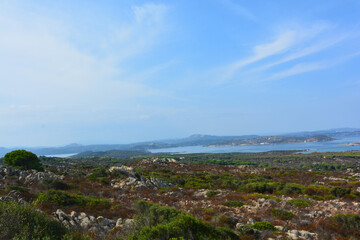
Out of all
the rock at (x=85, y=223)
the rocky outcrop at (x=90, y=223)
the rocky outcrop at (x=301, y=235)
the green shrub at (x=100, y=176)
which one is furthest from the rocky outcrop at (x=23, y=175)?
the rocky outcrop at (x=301, y=235)

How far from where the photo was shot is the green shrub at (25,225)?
5.78 meters

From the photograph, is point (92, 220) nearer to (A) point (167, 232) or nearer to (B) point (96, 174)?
(A) point (167, 232)

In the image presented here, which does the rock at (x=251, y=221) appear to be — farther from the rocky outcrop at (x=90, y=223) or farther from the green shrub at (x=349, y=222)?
the rocky outcrop at (x=90, y=223)

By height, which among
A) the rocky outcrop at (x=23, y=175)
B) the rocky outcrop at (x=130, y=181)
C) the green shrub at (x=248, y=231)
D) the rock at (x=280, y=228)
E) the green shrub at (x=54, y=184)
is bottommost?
the rocky outcrop at (x=130, y=181)

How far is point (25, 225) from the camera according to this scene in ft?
19.7

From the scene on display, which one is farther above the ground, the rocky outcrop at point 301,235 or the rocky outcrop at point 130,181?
the rocky outcrop at point 301,235

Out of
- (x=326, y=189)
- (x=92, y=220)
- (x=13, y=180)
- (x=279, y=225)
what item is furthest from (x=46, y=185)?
(x=326, y=189)

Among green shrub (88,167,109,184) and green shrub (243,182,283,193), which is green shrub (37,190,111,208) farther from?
green shrub (243,182,283,193)

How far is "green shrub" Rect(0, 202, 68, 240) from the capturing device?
19.0 feet

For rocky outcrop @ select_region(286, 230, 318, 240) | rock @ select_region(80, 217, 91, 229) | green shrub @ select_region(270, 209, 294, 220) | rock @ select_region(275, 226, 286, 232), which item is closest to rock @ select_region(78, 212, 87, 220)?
rock @ select_region(80, 217, 91, 229)

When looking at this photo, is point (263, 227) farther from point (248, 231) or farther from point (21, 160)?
point (21, 160)

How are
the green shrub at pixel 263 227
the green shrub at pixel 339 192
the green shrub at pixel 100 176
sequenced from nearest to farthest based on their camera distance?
the green shrub at pixel 263 227, the green shrub at pixel 339 192, the green shrub at pixel 100 176

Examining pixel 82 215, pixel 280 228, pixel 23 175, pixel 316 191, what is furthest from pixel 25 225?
pixel 316 191

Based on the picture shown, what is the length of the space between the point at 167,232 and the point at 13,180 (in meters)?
20.1
